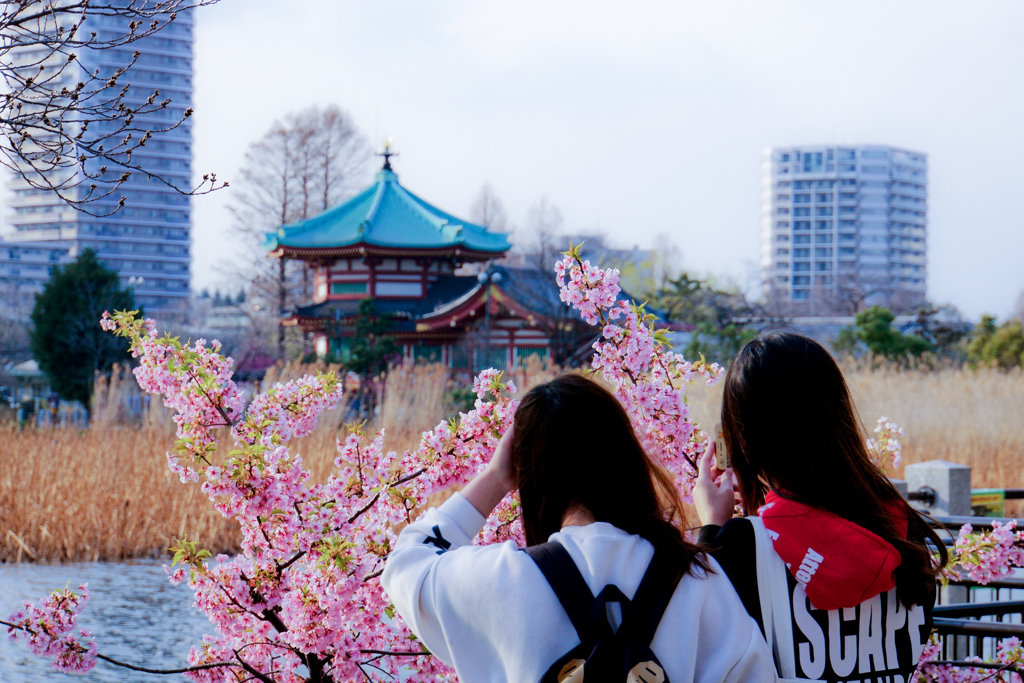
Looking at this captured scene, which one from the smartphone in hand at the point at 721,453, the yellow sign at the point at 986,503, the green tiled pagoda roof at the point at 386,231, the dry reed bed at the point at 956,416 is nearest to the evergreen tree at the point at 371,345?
the green tiled pagoda roof at the point at 386,231

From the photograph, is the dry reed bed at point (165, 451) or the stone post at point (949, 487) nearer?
the stone post at point (949, 487)

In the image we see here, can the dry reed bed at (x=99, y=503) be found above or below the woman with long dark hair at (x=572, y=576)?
below

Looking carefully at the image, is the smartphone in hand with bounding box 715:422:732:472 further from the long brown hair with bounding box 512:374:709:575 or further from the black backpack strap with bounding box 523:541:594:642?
the black backpack strap with bounding box 523:541:594:642

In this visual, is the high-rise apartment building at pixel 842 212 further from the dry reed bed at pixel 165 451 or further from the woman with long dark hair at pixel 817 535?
the woman with long dark hair at pixel 817 535

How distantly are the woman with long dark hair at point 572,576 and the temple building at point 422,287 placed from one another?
46.9ft

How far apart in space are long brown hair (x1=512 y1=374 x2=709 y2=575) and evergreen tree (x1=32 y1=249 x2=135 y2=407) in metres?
18.8

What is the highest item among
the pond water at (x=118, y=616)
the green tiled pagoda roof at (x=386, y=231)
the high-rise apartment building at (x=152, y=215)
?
the high-rise apartment building at (x=152, y=215)

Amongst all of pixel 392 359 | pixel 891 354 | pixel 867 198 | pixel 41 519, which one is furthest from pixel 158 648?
pixel 867 198

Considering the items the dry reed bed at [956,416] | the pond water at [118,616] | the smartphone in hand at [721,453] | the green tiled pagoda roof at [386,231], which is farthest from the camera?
the green tiled pagoda roof at [386,231]

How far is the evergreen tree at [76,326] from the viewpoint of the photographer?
1814 cm

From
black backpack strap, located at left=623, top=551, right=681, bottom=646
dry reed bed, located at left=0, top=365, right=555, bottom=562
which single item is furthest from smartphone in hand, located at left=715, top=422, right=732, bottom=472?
dry reed bed, located at left=0, top=365, right=555, bottom=562

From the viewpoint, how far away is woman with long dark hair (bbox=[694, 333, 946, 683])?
3.67 ft

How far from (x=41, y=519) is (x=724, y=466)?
6.02 meters

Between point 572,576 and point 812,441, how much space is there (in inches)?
16.0
